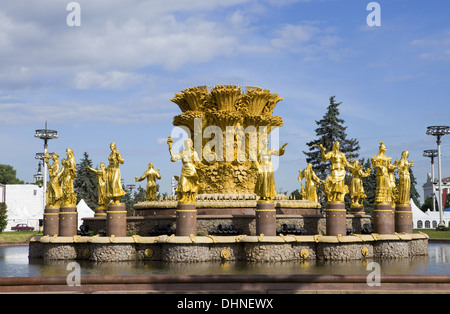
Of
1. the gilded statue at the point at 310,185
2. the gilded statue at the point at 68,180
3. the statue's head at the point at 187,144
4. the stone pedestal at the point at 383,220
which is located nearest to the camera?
the statue's head at the point at 187,144

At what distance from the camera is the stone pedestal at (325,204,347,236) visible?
51.8ft

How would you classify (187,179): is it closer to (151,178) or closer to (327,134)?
(151,178)

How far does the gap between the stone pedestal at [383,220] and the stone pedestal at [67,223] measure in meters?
10.7

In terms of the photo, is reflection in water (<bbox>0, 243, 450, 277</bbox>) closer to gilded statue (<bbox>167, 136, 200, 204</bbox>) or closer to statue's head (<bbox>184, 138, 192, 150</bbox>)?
gilded statue (<bbox>167, 136, 200, 204</bbox>)

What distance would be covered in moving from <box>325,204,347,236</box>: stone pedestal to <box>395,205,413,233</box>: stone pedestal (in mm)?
3754

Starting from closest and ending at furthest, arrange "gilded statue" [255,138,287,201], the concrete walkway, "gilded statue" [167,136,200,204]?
the concrete walkway, "gilded statue" [167,136,200,204], "gilded statue" [255,138,287,201]

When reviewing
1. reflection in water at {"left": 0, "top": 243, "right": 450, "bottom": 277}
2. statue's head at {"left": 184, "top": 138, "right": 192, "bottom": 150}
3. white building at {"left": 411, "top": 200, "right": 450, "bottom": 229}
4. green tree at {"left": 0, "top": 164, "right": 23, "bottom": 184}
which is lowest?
white building at {"left": 411, "top": 200, "right": 450, "bottom": 229}

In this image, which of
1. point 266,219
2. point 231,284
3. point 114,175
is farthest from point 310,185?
point 231,284

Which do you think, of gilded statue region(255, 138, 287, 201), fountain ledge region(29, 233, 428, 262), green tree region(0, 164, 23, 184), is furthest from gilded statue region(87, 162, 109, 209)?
green tree region(0, 164, 23, 184)

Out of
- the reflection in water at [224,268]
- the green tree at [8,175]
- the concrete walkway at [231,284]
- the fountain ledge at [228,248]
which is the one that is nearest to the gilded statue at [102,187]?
the fountain ledge at [228,248]

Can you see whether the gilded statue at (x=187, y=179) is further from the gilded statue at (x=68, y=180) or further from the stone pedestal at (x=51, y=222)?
the stone pedestal at (x=51, y=222)

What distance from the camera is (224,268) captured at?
1332 centimetres

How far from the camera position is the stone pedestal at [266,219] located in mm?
15414
